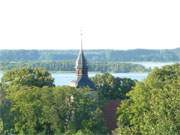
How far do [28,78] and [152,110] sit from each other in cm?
2144

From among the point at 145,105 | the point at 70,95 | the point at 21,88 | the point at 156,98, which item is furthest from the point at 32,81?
the point at 156,98

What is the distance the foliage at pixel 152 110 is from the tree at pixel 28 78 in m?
9.17

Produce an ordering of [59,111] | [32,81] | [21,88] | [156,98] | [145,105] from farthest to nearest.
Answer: [32,81], [21,88], [59,111], [145,105], [156,98]

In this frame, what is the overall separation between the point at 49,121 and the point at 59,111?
123 centimetres

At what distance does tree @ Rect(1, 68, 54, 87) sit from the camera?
64.8 m

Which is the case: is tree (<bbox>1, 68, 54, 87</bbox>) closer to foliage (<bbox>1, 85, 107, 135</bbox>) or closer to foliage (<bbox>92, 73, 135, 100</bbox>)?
foliage (<bbox>92, 73, 135, 100</bbox>)

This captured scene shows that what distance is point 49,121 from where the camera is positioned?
175 feet

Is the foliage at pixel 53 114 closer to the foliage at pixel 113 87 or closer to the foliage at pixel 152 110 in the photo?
the foliage at pixel 152 110

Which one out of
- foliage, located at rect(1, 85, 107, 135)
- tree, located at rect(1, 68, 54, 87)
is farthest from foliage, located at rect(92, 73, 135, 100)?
foliage, located at rect(1, 85, 107, 135)

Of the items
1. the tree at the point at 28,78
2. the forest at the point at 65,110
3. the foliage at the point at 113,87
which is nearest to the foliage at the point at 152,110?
the forest at the point at 65,110

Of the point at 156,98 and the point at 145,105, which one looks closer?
the point at 156,98

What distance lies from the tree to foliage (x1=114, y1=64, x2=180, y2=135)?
361 inches

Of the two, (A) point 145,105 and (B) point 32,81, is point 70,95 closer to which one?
(A) point 145,105

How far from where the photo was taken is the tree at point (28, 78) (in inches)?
2551
